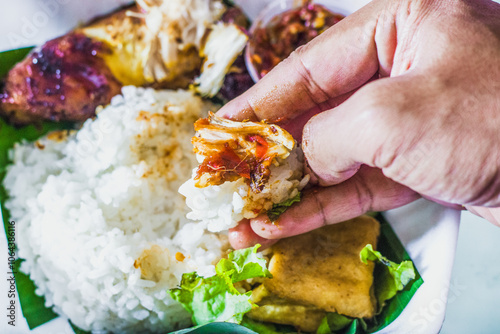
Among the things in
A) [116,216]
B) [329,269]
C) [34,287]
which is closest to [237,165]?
[329,269]

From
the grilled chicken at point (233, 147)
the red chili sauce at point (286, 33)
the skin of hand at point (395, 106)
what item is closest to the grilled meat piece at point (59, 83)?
the red chili sauce at point (286, 33)

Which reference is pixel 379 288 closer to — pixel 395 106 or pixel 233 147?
pixel 233 147

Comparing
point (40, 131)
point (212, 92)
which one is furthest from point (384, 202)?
point (40, 131)

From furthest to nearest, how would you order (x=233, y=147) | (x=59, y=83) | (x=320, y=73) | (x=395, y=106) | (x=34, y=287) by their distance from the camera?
1. (x=59, y=83)
2. (x=34, y=287)
3. (x=320, y=73)
4. (x=233, y=147)
5. (x=395, y=106)

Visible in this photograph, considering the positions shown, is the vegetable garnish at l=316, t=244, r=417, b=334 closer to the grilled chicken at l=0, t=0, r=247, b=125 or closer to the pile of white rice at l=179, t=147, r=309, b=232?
the pile of white rice at l=179, t=147, r=309, b=232

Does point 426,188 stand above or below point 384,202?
above

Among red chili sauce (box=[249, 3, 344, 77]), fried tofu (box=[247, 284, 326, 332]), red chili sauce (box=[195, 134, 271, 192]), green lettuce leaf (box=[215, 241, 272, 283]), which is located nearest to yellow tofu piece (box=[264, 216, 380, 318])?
fried tofu (box=[247, 284, 326, 332])

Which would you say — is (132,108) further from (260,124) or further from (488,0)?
(488,0)
